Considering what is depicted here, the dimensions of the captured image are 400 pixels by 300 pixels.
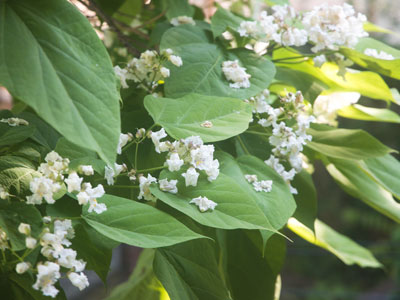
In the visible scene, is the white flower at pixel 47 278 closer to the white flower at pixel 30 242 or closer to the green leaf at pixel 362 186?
the white flower at pixel 30 242

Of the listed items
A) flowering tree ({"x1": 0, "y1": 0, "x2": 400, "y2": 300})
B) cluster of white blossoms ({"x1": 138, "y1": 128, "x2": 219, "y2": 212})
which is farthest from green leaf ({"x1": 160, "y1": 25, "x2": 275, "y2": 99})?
cluster of white blossoms ({"x1": 138, "y1": 128, "x2": 219, "y2": 212})

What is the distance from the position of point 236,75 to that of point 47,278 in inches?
12.3

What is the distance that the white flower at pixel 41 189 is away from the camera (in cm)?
36

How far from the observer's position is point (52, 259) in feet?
1.14

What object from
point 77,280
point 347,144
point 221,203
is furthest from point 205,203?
point 347,144

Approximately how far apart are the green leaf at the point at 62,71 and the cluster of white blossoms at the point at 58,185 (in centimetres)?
6

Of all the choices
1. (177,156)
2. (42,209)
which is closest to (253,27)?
(177,156)

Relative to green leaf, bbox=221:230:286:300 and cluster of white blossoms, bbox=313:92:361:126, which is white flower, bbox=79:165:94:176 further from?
cluster of white blossoms, bbox=313:92:361:126

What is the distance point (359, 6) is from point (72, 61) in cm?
364

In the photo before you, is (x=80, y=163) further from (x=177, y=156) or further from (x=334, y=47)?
(x=334, y=47)

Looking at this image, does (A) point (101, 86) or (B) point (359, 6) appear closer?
(A) point (101, 86)

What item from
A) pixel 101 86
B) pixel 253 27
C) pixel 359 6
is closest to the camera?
pixel 101 86

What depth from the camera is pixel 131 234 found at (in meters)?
0.37

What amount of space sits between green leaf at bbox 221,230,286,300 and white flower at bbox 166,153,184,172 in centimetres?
18
